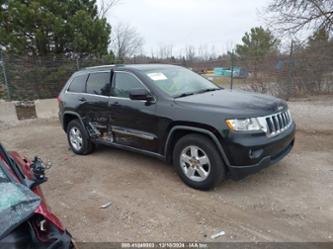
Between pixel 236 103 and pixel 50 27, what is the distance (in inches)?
446

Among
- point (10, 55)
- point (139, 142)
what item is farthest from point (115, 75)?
point (10, 55)

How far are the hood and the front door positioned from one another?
58 centimetres

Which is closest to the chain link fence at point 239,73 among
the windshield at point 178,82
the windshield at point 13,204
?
the windshield at point 178,82

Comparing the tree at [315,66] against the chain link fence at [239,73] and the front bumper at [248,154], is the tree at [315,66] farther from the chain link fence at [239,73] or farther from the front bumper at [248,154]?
the front bumper at [248,154]

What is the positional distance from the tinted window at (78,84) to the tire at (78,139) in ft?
2.03

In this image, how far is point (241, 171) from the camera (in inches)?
135

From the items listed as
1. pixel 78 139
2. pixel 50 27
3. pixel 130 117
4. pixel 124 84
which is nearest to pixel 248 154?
pixel 130 117

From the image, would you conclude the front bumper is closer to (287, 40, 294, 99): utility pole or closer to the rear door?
the rear door

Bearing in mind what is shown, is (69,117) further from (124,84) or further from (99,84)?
(124,84)

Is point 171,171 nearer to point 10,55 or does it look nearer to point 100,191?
point 100,191

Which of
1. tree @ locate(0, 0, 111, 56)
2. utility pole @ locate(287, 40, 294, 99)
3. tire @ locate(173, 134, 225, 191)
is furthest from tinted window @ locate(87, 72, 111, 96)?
utility pole @ locate(287, 40, 294, 99)

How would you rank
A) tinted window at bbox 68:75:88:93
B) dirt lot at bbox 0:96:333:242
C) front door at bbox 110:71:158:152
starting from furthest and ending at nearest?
tinted window at bbox 68:75:88:93 < front door at bbox 110:71:158:152 < dirt lot at bbox 0:96:333:242

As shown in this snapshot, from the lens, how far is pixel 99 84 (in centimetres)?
499

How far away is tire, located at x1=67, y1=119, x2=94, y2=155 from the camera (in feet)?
17.6
